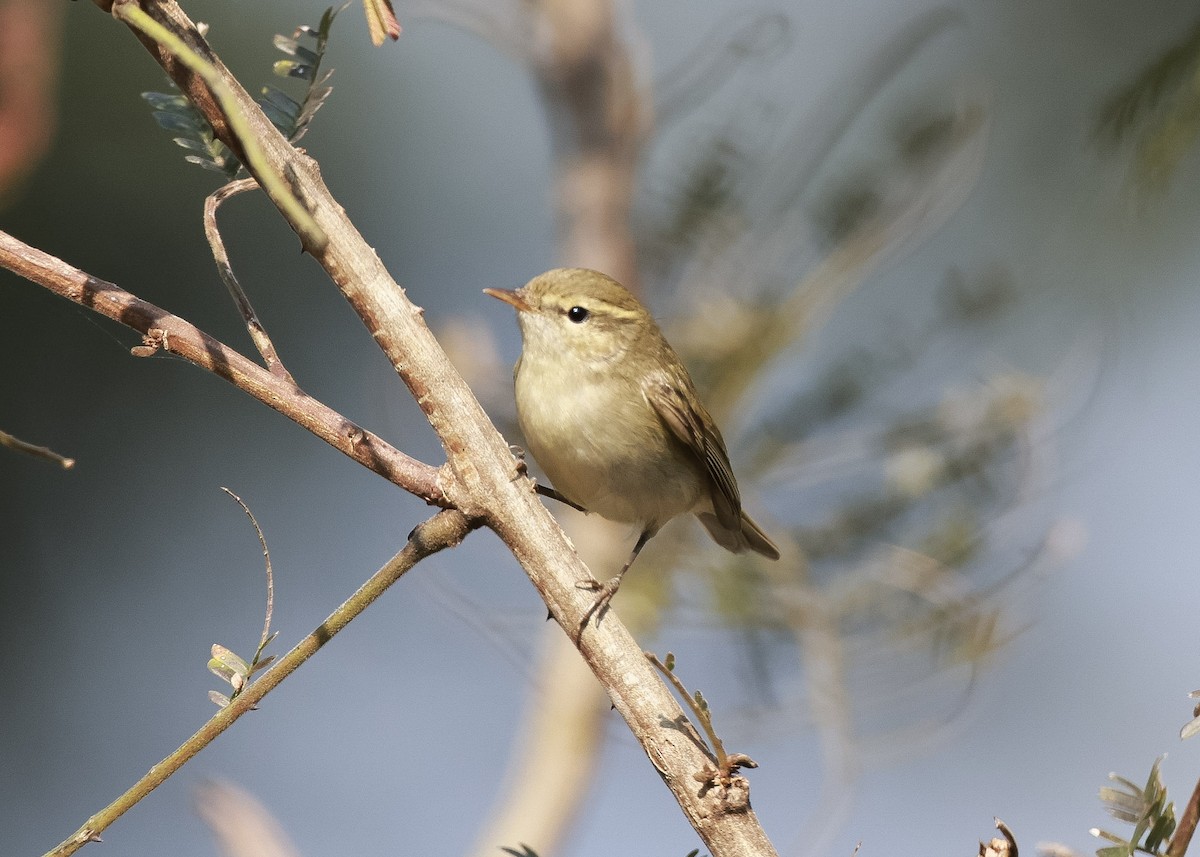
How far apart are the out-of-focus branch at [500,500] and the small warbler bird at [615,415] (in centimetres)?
126

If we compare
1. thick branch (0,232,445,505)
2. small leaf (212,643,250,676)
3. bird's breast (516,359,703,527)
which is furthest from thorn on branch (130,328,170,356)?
bird's breast (516,359,703,527)

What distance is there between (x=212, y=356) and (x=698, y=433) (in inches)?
61.7

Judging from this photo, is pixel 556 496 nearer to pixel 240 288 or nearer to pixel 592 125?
pixel 592 125

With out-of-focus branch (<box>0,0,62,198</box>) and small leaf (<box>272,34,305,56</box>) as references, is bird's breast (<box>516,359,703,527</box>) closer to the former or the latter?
out-of-focus branch (<box>0,0,62,198</box>)

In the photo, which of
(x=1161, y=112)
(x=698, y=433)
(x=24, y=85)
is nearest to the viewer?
(x=1161, y=112)

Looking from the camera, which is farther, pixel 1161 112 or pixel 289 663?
pixel 1161 112

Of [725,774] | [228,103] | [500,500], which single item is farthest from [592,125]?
[228,103]

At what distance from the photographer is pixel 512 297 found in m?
2.43

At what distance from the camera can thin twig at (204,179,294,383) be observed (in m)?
0.94

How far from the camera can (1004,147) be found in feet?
11.2

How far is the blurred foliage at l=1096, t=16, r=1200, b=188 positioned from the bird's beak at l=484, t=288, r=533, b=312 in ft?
5.02

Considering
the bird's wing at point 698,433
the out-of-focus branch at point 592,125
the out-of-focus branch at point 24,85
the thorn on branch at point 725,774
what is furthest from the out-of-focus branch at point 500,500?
the out-of-focus branch at point 592,125

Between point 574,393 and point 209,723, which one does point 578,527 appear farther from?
point 209,723

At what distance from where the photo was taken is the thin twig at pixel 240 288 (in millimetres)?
944
